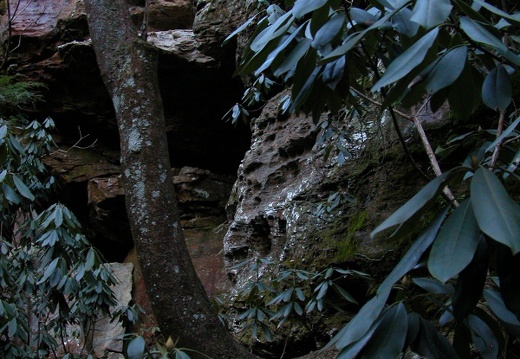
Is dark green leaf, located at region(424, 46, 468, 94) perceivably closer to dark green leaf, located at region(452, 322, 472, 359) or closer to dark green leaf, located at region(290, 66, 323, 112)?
dark green leaf, located at region(290, 66, 323, 112)

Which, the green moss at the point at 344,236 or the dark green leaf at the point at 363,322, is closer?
the dark green leaf at the point at 363,322

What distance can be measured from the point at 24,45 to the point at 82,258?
4462mm

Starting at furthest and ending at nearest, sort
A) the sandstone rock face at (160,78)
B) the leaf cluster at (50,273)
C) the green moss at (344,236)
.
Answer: the sandstone rock face at (160,78)
the leaf cluster at (50,273)
the green moss at (344,236)

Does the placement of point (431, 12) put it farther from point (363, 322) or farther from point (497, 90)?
point (363, 322)

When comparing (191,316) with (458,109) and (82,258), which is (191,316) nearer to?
(458,109)

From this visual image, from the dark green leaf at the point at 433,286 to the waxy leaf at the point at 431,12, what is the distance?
1.67 feet

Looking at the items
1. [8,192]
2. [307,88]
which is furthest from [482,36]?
[8,192]

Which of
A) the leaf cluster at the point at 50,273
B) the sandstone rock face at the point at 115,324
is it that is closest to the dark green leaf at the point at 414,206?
the leaf cluster at the point at 50,273

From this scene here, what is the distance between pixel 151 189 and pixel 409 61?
1030 mm

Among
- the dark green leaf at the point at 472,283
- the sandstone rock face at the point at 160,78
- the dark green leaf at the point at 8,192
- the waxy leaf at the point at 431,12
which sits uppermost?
the waxy leaf at the point at 431,12

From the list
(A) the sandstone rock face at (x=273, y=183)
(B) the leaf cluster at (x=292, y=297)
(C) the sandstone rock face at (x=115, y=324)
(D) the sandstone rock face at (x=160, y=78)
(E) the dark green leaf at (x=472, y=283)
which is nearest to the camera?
(E) the dark green leaf at (x=472, y=283)

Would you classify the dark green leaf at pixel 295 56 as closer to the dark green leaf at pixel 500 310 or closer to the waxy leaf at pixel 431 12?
the waxy leaf at pixel 431 12

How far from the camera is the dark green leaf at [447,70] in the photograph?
76cm

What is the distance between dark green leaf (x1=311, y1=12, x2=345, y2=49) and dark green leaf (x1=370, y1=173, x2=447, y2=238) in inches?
14.7
